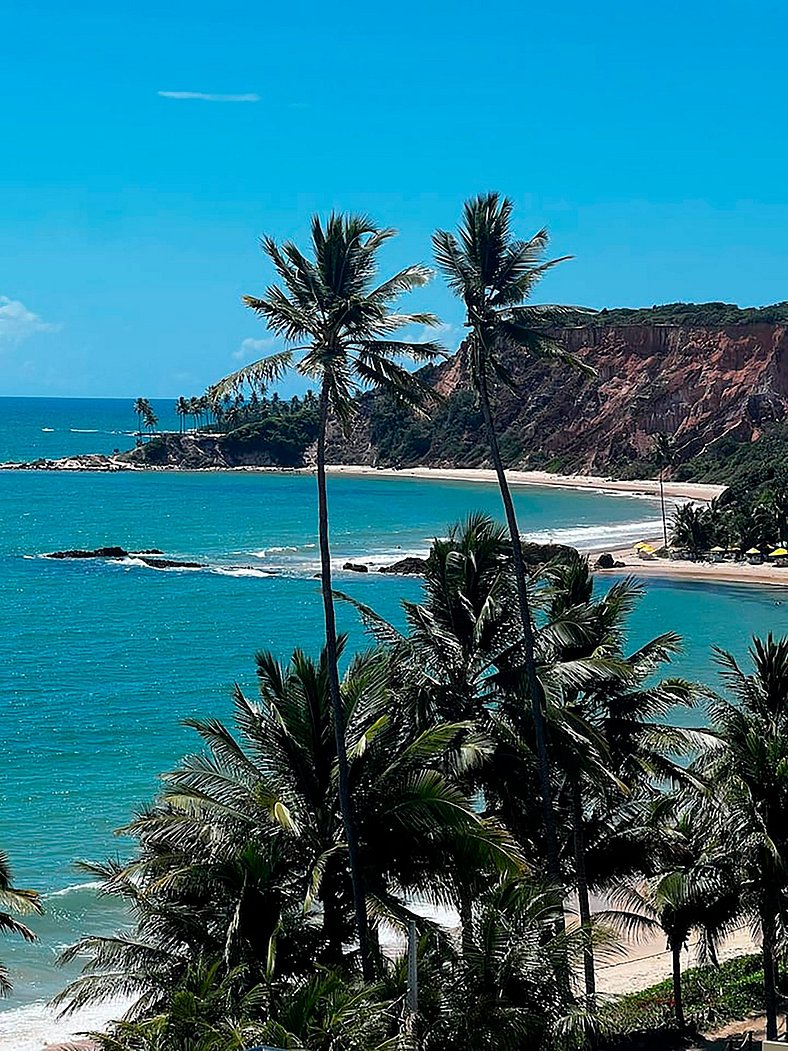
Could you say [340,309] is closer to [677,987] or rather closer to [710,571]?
[677,987]

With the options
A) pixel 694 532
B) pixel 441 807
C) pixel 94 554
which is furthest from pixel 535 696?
pixel 94 554

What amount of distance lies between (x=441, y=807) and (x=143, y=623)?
48392 mm

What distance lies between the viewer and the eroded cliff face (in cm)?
13712

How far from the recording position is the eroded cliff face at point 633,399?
137 metres

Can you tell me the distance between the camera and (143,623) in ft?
197

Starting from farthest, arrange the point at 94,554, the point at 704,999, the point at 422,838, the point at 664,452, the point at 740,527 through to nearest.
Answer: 1. the point at 664,452
2. the point at 94,554
3. the point at 740,527
4. the point at 704,999
5. the point at 422,838

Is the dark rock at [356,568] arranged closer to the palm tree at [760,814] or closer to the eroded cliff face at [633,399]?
the eroded cliff face at [633,399]

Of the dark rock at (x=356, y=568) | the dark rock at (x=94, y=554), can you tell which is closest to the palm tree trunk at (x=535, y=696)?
the dark rock at (x=356, y=568)

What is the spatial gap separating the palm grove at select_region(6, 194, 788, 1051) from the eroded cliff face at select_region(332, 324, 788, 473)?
Result: 370 ft

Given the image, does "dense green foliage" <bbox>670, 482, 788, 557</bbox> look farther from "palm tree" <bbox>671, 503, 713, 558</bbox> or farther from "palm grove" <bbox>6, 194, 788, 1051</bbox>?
"palm grove" <bbox>6, 194, 788, 1051</bbox>

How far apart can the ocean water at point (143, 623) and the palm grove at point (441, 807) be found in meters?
8.59

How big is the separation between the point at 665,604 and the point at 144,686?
94.3ft

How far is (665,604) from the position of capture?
6375cm

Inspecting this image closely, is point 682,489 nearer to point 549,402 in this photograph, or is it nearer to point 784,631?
point 549,402
